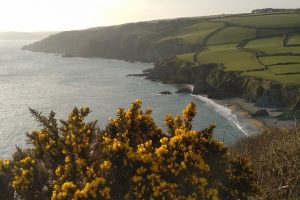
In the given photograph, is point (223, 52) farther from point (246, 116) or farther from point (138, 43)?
point (138, 43)

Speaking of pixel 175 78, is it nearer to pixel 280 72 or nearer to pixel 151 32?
pixel 280 72

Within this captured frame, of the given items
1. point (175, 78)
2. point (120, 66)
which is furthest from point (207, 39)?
point (175, 78)

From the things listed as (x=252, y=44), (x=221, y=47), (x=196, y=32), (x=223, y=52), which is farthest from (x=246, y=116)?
(x=196, y=32)

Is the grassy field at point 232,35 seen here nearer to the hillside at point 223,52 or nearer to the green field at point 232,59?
the hillside at point 223,52

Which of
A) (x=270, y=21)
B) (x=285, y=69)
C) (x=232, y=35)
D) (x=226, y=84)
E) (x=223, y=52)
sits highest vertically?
(x=270, y=21)

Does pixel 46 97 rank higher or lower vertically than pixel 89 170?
lower
